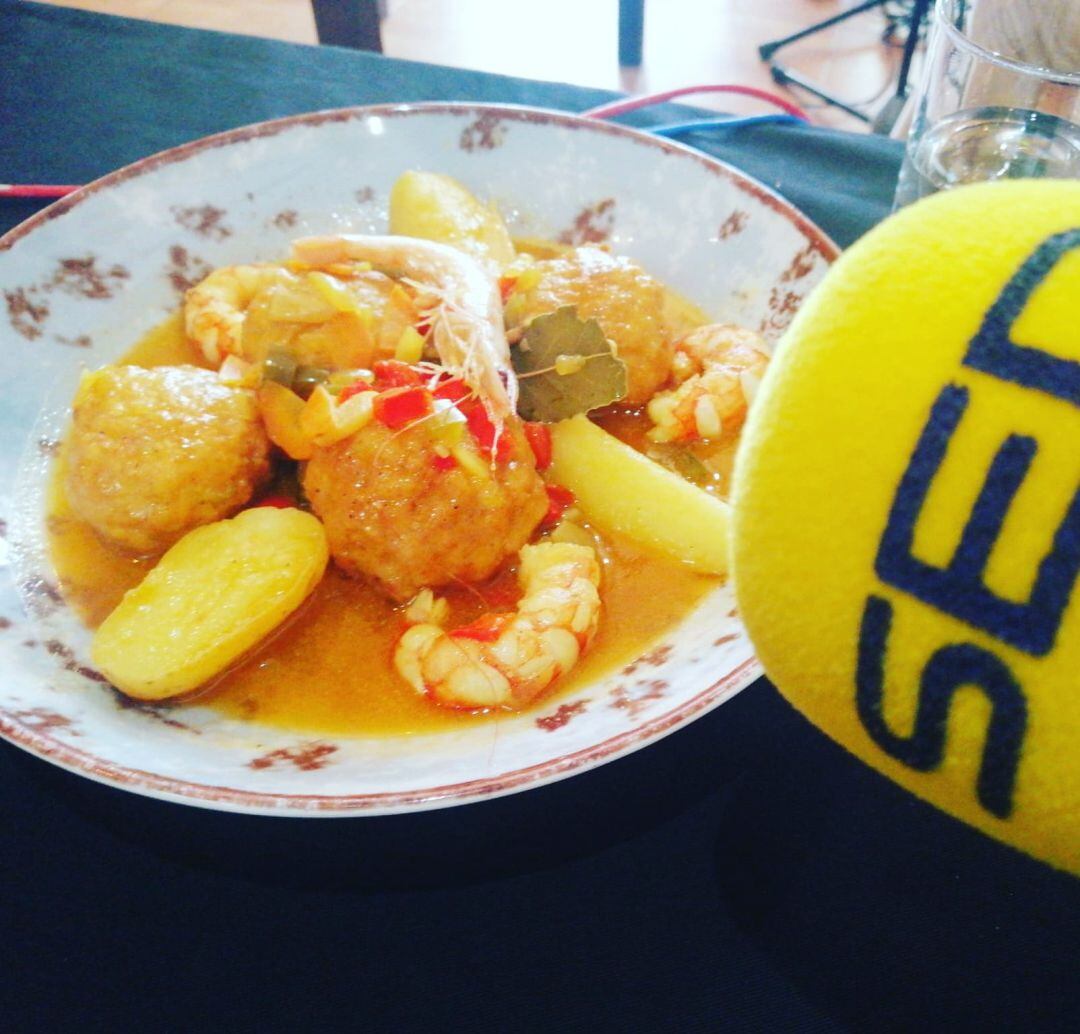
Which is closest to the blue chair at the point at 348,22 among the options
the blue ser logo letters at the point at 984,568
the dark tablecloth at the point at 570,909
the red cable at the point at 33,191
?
the red cable at the point at 33,191

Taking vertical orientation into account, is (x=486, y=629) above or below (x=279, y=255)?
below

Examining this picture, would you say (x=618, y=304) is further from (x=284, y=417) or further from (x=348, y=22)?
(x=348, y=22)

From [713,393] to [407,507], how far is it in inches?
18.2

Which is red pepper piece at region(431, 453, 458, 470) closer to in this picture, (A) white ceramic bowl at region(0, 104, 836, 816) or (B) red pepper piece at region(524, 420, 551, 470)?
(B) red pepper piece at region(524, 420, 551, 470)

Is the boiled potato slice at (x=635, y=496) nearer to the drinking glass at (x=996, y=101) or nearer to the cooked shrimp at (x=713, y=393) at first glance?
the cooked shrimp at (x=713, y=393)

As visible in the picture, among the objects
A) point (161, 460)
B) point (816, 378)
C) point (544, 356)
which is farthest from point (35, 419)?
point (816, 378)

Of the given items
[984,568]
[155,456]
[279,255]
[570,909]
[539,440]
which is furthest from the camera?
[279,255]

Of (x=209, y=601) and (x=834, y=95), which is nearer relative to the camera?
(x=209, y=601)

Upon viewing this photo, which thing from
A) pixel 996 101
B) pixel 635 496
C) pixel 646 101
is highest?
pixel 996 101

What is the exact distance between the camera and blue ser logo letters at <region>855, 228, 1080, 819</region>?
38cm

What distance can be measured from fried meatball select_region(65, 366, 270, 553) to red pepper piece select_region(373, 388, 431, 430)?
0.63 ft

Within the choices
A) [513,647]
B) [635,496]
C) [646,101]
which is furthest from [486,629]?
[646,101]

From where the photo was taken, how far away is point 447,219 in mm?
1459

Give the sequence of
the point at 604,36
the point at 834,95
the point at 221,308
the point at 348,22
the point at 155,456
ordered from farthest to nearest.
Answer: the point at 604,36
the point at 834,95
the point at 348,22
the point at 221,308
the point at 155,456
